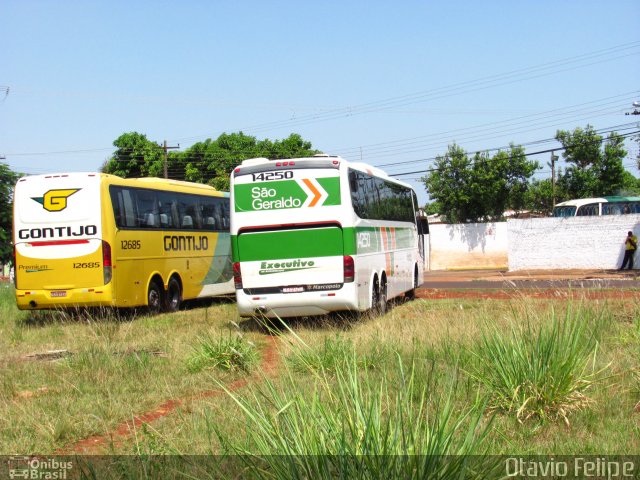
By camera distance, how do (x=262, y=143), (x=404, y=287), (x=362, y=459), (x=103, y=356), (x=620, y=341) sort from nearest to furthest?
1. (x=362, y=459)
2. (x=620, y=341)
3. (x=103, y=356)
4. (x=404, y=287)
5. (x=262, y=143)

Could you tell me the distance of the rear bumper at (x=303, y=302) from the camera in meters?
14.3

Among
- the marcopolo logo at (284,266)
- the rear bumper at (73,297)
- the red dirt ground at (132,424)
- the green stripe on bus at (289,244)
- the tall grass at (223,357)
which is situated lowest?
the red dirt ground at (132,424)

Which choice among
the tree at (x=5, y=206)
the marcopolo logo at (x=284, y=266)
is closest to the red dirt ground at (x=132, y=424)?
the marcopolo logo at (x=284, y=266)

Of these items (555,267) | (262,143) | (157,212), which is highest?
(262,143)

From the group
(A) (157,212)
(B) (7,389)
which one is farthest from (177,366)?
(A) (157,212)

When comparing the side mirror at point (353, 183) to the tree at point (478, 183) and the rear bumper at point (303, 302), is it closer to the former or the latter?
the rear bumper at point (303, 302)

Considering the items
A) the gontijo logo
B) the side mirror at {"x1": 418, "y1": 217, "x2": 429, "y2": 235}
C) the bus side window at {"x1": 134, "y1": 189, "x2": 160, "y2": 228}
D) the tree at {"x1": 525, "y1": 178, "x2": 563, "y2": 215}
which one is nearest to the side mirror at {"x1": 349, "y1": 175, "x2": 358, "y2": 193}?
the bus side window at {"x1": 134, "y1": 189, "x2": 160, "y2": 228}

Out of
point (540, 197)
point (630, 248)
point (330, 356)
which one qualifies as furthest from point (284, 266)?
point (540, 197)

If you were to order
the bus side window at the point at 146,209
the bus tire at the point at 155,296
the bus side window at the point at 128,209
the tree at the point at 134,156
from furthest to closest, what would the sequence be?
1. the tree at the point at 134,156
2. the bus tire at the point at 155,296
3. the bus side window at the point at 146,209
4. the bus side window at the point at 128,209

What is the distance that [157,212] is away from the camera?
61.8ft

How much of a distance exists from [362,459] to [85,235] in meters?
13.4

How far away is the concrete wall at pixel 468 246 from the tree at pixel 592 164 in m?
8.30

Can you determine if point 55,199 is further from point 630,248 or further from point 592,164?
point 592,164

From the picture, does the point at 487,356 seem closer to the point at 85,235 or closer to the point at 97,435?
the point at 97,435
